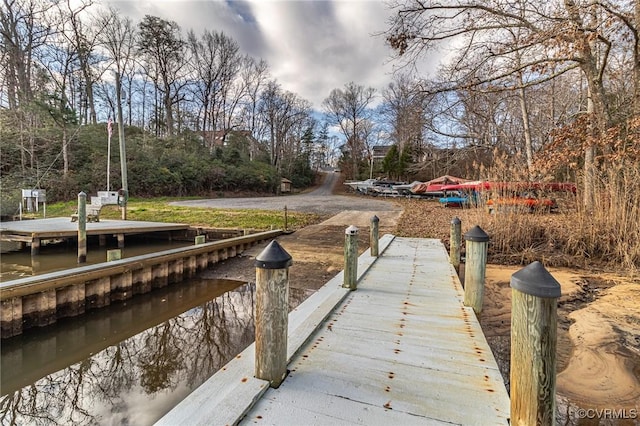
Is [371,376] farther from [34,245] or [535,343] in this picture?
[34,245]

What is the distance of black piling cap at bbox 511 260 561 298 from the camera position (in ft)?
4.05

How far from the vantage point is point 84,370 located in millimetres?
3408

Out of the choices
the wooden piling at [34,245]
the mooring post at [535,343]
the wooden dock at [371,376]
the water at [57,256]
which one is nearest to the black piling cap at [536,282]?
the mooring post at [535,343]

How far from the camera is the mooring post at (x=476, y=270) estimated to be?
3031 mm

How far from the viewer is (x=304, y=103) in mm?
36156

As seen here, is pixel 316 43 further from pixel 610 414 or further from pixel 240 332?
pixel 610 414

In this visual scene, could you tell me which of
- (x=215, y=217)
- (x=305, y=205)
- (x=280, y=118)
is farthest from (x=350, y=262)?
(x=280, y=118)

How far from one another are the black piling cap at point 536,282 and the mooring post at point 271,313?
108cm

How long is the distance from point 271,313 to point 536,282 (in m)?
1.25

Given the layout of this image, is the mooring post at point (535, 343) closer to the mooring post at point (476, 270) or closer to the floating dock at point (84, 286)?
the mooring post at point (476, 270)

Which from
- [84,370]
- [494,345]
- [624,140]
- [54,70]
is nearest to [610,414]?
[494,345]

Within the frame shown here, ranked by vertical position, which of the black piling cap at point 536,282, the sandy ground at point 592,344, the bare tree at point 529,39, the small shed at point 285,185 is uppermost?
the bare tree at point 529,39

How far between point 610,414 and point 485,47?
7852 mm

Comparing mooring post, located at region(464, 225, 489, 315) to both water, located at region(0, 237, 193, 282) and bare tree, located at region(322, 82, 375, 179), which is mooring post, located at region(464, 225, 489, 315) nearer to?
water, located at region(0, 237, 193, 282)
